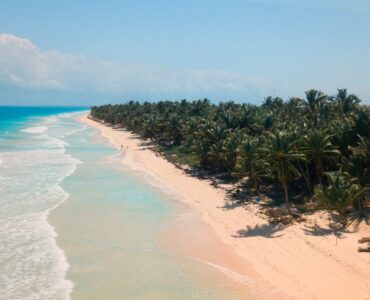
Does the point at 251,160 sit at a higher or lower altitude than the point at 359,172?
lower

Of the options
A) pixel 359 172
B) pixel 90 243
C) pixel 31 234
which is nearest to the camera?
pixel 90 243

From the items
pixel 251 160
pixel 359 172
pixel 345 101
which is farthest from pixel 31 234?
pixel 345 101

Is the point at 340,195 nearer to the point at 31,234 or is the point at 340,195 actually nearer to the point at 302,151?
the point at 302,151

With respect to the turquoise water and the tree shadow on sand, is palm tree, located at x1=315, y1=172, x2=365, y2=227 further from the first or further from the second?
the turquoise water

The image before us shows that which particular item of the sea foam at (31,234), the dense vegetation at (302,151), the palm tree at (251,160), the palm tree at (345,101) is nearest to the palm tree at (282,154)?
the dense vegetation at (302,151)

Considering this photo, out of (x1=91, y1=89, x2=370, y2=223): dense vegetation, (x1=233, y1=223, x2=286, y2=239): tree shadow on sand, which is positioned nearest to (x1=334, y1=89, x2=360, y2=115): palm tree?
(x1=91, y1=89, x2=370, y2=223): dense vegetation

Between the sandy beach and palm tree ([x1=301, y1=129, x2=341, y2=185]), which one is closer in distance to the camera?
the sandy beach
